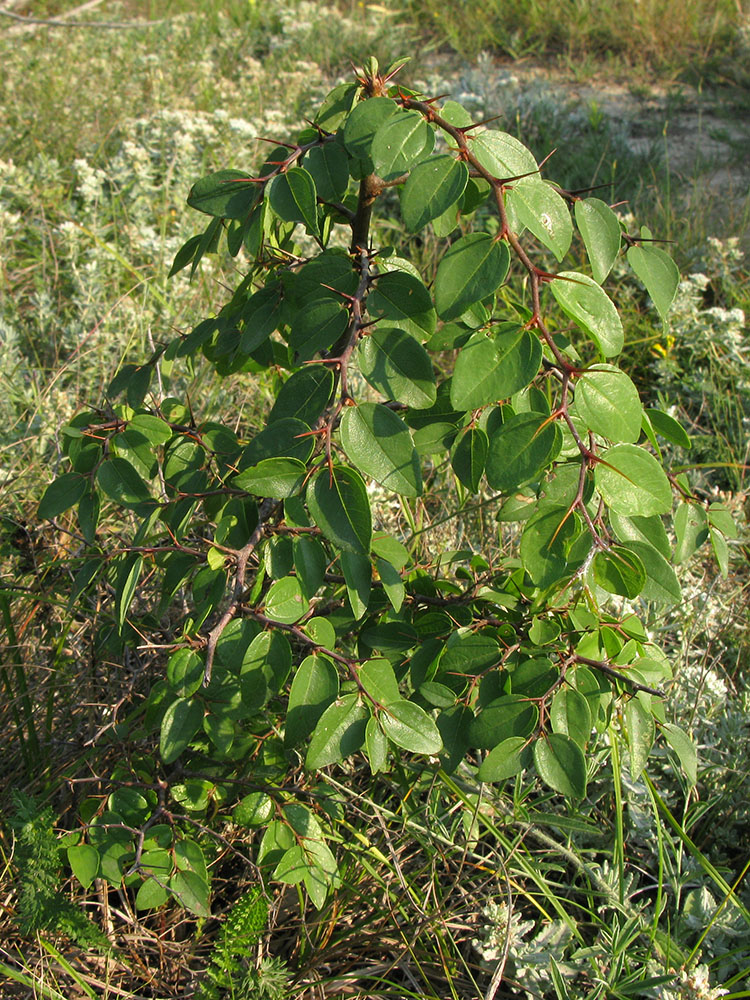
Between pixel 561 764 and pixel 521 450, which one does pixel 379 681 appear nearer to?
pixel 561 764

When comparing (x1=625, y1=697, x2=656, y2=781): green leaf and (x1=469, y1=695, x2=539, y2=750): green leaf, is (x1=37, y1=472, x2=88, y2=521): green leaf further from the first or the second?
(x1=625, y1=697, x2=656, y2=781): green leaf

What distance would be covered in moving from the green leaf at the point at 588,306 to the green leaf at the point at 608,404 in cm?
3

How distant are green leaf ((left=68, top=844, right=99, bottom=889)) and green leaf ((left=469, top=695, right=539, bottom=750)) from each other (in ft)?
2.08

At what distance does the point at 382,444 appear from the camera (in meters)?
1.09

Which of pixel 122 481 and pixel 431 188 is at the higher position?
pixel 431 188

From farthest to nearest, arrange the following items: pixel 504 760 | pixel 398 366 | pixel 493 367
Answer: pixel 504 760, pixel 398 366, pixel 493 367

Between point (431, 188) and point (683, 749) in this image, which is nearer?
point (431, 188)

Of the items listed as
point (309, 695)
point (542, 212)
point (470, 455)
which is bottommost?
point (309, 695)

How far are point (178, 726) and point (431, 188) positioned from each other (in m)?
0.85

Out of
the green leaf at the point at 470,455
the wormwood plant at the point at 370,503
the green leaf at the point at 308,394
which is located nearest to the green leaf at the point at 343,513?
the wormwood plant at the point at 370,503

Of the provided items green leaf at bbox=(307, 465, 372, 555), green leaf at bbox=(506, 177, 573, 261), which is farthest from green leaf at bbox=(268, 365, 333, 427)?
green leaf at bbox=(506, 177, 573, 261)

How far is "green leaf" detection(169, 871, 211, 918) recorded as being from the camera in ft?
4.63

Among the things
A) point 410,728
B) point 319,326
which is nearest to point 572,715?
point 410,728

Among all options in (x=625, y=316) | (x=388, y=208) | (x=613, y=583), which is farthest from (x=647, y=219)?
(x=613, y=583)
